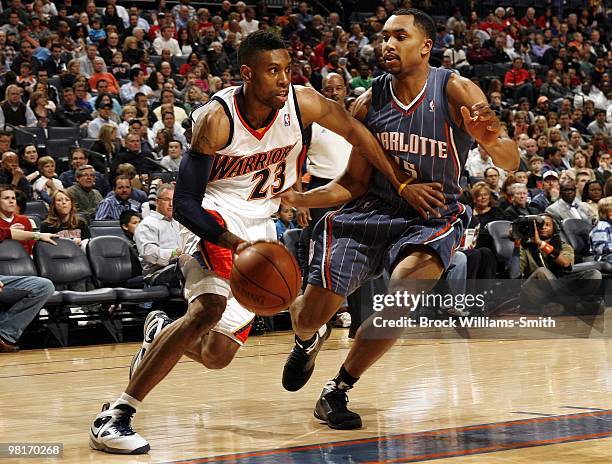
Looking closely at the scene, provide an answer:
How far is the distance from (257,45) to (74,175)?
259 inches

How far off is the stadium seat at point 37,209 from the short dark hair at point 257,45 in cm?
558

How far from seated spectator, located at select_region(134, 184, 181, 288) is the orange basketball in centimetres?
459

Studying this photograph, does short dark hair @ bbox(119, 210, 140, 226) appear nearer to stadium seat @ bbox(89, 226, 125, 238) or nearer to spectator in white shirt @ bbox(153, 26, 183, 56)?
stadium seat @ bbox(89, 226, 125, 238)

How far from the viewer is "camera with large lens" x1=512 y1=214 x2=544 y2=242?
368 inches

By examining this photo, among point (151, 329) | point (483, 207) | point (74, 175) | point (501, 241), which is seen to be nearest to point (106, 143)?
point (74, 175)

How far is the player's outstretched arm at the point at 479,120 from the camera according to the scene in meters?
4.36

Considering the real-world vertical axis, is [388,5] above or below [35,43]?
above

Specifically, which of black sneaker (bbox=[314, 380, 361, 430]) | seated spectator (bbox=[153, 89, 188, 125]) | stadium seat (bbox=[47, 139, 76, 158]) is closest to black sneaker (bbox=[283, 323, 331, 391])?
black sneaker (bbox=[314, 380, 361, 430])

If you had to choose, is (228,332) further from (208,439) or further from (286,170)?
(286,170)

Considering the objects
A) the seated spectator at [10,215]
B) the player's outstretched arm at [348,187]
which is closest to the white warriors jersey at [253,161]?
the player's outstretched arm at [348,187]

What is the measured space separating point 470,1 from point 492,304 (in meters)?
12.5

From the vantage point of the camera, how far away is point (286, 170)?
4.55 m

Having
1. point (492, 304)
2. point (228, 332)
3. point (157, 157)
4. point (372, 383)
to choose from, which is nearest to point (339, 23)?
point (157, 157)

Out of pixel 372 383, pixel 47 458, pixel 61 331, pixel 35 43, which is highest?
pixel 35 43
